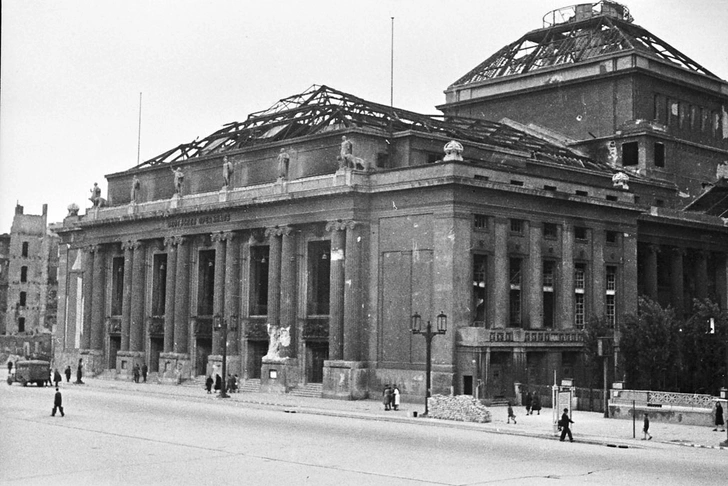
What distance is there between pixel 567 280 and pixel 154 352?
3041 cm

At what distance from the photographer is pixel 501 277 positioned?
56.0 metres

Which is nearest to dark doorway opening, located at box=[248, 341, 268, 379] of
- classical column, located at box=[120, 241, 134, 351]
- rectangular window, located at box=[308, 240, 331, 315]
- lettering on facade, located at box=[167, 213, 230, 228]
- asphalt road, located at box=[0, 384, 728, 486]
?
rectangular window, located at box=[308, 240, 331, 315]

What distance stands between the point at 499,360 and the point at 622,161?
2492 centimetres

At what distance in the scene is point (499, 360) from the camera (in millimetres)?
54156

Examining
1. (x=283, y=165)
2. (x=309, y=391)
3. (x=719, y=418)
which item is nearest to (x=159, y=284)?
(x=283, y=165)

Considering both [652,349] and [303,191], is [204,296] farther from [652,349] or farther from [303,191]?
[652,349]

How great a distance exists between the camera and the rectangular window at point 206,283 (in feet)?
230

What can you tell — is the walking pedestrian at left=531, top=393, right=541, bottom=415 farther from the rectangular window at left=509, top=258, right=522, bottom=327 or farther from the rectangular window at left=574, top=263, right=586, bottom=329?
the rectangular window at left=574, top=263, right=586, bottom=329

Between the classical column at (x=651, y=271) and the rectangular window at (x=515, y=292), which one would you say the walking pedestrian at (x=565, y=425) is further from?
the classical column at (x=651, y=271)

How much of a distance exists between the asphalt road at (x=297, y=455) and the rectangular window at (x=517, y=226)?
56.4 ft

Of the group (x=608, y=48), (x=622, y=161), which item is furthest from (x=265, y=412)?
(x=608, y=48)

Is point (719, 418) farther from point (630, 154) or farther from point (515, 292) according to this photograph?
point (630, 154)

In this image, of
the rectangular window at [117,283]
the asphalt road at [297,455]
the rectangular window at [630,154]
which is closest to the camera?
the asphalt road at [297,455]

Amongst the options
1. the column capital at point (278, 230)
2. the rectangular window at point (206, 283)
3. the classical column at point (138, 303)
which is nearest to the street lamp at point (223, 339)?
the column capital at point (278, 230)
